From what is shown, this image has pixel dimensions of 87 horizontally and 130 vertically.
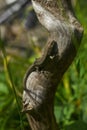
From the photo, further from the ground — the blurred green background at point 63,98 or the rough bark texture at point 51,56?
the rough bark texture at point 51,56

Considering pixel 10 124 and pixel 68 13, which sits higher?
pixel 68 13

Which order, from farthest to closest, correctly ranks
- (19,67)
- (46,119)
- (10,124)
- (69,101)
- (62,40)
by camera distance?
1. (19,67)
2. (69,101)
3. (10,124)
4. (46,119)
5. (62,40)

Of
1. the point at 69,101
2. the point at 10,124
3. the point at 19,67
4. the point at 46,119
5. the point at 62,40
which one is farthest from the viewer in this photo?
the point at 19,67

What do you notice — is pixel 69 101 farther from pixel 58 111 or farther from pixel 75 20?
pixel 75 20

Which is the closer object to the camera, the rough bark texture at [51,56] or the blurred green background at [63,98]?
the rough bark texture at [51,56]

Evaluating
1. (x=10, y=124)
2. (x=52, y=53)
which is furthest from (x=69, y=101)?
(x=52, y=53)

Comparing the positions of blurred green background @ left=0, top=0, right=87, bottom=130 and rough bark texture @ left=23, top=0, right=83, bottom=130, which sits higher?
rough bark texture @ left=23, top=0, right=83, bottom=130

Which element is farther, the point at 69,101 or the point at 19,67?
the point at 19,67

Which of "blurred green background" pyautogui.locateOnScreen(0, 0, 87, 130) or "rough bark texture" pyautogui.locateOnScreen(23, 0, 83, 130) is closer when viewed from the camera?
"rough bark texture" pyautogui.locateOnScreen(23, 0, 83, 130)
